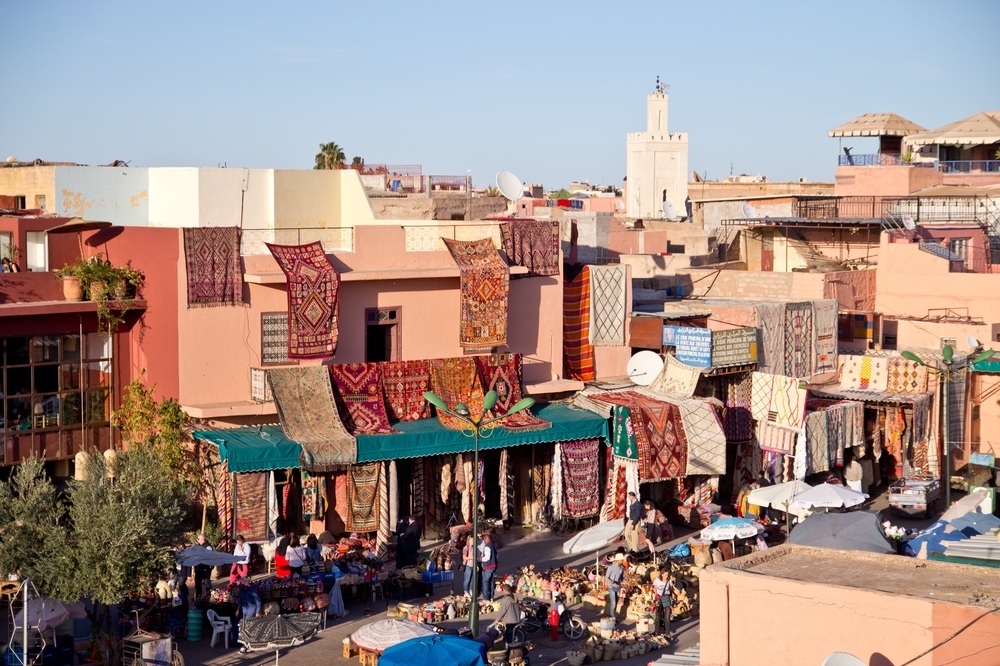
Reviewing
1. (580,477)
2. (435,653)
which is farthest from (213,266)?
(435,653)

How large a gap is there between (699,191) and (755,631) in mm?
53758

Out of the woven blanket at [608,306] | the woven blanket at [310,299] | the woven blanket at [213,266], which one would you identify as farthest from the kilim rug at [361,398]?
the woven blanket at [608,306]

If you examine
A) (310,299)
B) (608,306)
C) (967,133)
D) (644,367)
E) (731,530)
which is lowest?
(731,530)

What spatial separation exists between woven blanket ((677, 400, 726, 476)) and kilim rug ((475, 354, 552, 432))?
8.52 feet

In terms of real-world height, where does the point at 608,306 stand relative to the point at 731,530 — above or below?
above

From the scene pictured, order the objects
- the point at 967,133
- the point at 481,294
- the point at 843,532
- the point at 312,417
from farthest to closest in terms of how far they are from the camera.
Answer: the point at 967,133 → the point at 481,294 → the point at 312,417 → the point at 843,532

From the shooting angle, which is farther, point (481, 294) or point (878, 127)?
point (878, 127)

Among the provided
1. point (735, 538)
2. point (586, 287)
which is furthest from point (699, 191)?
point (735, 538)

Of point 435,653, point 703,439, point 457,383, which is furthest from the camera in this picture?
point 703,439

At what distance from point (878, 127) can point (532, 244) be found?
3147 centimetres

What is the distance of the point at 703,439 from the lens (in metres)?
23.1

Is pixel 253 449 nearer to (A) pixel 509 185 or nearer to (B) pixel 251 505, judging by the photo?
(B) pixel 251 505

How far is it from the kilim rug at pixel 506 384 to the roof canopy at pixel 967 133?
30.7 m

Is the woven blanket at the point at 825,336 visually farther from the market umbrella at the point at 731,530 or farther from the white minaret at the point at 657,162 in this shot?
the white minaret at the point at 657,162
